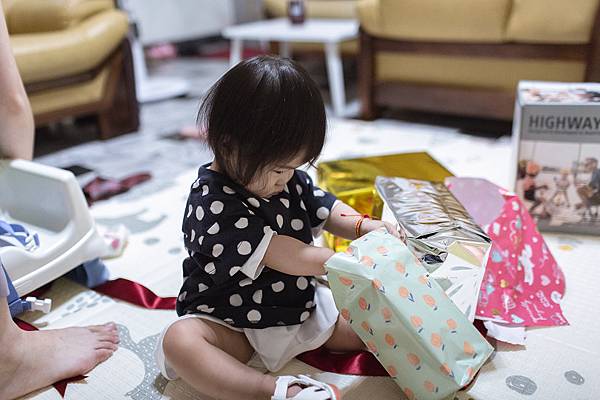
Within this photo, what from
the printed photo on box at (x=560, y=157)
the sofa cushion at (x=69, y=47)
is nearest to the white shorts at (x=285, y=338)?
the printed photo on box at (x=560, y=157)

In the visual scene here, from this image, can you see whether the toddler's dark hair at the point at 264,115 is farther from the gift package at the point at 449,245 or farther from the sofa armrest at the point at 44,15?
the sofa armrest at the point at 44,15

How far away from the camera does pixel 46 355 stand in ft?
2.53

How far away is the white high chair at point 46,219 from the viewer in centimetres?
90

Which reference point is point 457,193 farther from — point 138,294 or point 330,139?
point 330,139

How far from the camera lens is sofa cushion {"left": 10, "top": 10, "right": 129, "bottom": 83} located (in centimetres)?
164

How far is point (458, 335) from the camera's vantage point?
2.20 feet

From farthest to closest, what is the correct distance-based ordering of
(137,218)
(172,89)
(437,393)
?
1. (172,89)
2. (137,218)
3. (437,393)

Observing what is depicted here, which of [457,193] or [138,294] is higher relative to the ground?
[457,193]

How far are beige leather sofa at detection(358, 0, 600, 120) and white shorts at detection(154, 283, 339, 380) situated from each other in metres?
1.21

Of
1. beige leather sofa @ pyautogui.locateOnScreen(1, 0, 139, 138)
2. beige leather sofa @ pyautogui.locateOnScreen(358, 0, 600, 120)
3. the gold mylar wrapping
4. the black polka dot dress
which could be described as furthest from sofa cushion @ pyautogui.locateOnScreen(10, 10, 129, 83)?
the black polka dot dress

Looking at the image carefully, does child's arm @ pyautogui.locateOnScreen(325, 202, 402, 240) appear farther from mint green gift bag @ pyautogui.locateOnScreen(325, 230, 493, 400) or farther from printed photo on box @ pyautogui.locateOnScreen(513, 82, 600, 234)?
printed photo on box @ pyautogui.locateOnScreen(513, 82, 600, 234)

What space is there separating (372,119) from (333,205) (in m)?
1.27

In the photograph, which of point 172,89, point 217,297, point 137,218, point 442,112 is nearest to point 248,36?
point 172,89

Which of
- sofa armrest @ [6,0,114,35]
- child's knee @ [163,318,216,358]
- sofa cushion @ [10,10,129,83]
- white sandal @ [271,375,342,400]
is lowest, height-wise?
white sandal @ [271,375,342,400]
